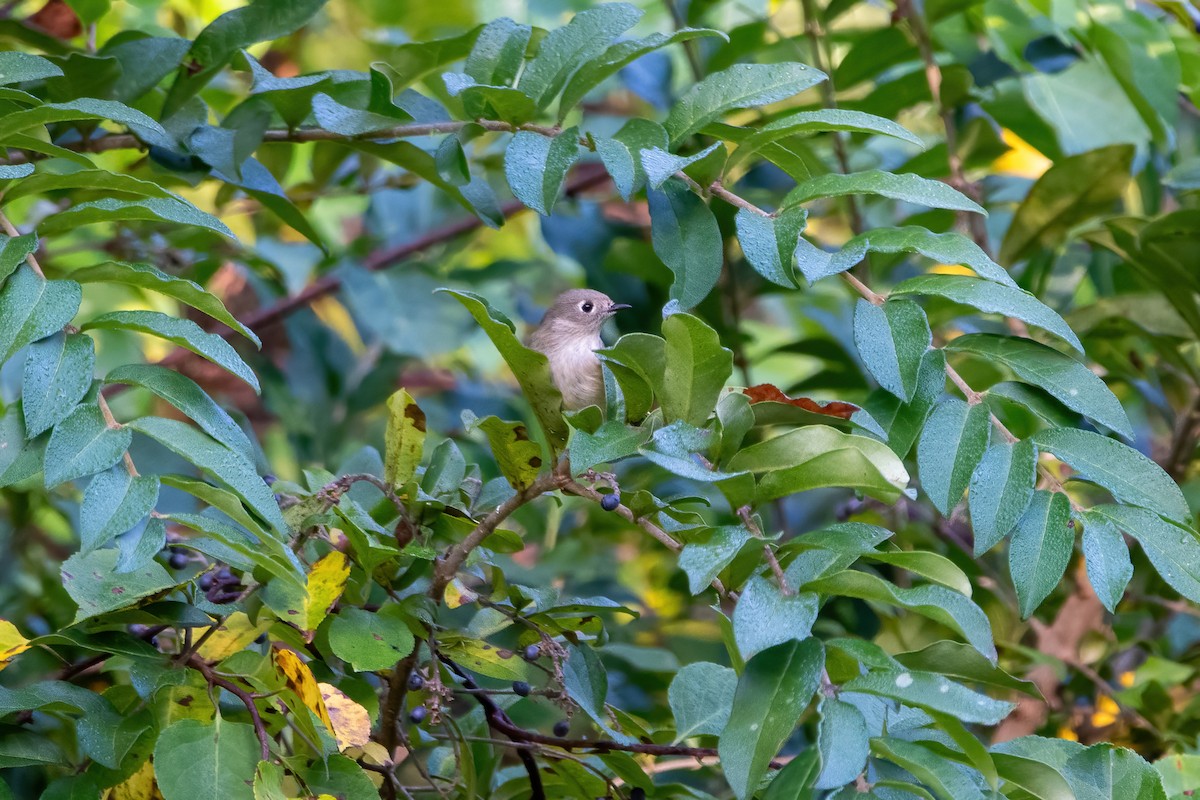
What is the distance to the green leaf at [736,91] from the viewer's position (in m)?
1.45

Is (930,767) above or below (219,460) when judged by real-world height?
below

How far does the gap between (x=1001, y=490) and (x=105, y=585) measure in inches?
37.5

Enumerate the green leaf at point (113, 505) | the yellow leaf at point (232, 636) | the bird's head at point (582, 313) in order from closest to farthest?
the green leaf at point (113, 505) → the yellow leaf at point (232, 636) → the bird's head at point (582, 313)

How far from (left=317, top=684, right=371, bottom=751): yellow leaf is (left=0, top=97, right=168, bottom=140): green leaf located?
0.64 metres

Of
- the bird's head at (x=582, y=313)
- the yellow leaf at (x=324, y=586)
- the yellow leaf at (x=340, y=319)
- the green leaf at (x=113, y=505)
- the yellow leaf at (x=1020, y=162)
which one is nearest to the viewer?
the green leaf at (x=113, y=505)

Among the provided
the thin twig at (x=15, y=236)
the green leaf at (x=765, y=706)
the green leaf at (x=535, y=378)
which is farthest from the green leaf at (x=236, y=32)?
the green leaf at (x=765, y=706)

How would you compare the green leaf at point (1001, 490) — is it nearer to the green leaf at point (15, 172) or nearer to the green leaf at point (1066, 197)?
the green leaf at point (15, 172)

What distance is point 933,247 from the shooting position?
134cm

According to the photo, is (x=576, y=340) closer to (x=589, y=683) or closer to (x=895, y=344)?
(x=589, y=683)

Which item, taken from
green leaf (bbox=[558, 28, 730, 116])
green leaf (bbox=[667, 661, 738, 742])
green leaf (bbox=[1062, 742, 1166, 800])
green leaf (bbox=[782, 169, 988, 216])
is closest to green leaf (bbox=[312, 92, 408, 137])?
green leaf (bbox=[558, 28, 730, 116])

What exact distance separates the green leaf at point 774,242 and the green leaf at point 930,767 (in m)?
0.48

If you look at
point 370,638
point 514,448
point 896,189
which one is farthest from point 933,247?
point 370,638

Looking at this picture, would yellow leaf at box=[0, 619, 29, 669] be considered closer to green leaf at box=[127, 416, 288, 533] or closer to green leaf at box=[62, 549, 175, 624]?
green leaf at box=[62, 549, 175, 624]

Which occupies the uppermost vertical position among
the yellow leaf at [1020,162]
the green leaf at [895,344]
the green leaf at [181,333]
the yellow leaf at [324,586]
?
the green leaf at [181,333]
